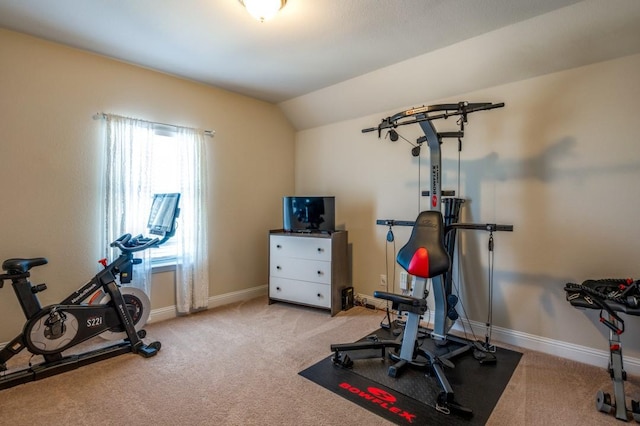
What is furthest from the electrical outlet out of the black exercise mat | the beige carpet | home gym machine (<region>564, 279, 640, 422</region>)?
home gym machine (<region>564, 279, 640, 422</region>)

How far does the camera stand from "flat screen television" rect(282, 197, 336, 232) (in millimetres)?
3758

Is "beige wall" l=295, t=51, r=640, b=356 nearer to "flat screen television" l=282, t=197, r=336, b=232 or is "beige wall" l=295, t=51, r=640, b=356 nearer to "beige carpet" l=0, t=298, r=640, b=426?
"beige carpet" l=0, t=298, r=640, b=426

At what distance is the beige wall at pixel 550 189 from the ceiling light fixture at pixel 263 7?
1931mm

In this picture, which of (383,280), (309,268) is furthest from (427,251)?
(309,268)

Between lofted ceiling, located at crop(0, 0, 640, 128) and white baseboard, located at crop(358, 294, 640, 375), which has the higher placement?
lofted ceiling, located at crop(0, 0, 640, 128)

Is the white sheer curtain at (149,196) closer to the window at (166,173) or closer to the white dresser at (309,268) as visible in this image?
the window at (166,173)

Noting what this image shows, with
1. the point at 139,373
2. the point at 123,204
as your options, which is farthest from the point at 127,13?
the point at 139,373

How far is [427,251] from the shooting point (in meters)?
2.28

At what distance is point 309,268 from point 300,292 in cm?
31

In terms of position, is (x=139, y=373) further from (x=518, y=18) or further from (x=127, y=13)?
(x=518, y=18)

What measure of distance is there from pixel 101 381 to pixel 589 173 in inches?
154

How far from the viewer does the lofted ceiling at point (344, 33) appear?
7.09 ft

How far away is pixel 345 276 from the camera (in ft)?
12.4

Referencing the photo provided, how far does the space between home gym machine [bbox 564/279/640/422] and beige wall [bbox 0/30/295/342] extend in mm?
3494
